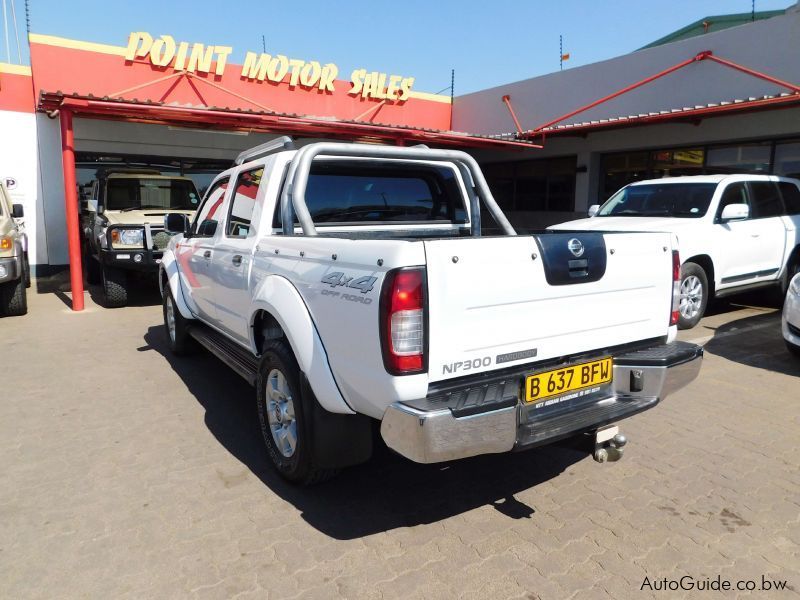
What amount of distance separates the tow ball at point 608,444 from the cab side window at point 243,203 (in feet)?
8.15

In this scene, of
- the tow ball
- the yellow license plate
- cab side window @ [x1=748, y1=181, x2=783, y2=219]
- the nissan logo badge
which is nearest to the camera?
the yellow license plate

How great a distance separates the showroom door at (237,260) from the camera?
12.4 ft

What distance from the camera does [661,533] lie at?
9.13 ft

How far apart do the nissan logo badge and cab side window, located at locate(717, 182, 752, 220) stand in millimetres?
5310

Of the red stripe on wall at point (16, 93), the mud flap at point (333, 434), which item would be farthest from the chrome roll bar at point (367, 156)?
the red stripe on wall at point (16, 93)

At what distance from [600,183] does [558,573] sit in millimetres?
12517

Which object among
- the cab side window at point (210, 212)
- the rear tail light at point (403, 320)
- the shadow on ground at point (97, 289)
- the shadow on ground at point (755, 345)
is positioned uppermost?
the cab side window at point (210, 212)

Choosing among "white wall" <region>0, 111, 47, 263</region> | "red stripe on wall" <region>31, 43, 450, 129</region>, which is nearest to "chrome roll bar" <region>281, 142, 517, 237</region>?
"red stripe on wall" <region>31, 43, 450, 129</region>

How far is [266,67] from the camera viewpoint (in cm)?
1353

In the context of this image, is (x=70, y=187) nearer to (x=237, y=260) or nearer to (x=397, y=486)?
(x=237, y=260)

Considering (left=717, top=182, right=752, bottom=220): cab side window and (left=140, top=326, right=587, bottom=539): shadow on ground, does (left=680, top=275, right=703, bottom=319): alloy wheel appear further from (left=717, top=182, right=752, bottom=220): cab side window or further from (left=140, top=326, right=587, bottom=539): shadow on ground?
(left=140, top=326, right=587, bottom=539): shadow on ground

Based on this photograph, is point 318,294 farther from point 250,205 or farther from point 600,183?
point 600,183

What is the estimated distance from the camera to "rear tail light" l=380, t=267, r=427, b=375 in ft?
7.59

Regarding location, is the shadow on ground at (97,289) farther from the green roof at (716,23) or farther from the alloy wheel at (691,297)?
the green roof at (716,23)
